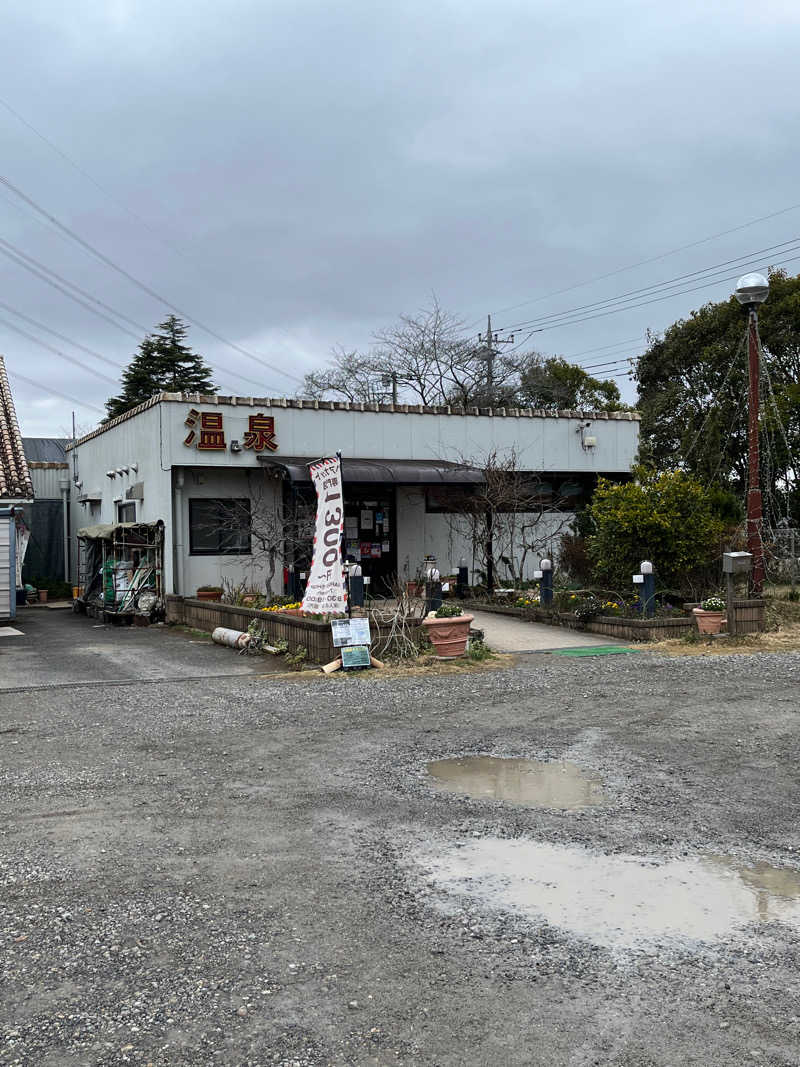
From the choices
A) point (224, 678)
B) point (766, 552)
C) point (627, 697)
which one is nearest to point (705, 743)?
point (627, 697)

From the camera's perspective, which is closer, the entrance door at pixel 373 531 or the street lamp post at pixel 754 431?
the street lamp post at pixel 754 431

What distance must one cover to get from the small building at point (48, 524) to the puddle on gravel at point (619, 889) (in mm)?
24703

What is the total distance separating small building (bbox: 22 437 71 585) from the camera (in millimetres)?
27625

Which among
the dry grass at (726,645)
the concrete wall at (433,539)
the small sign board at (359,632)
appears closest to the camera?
the small sign board at (359,632)

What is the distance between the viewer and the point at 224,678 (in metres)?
11.2

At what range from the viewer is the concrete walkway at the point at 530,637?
13188 millimetres

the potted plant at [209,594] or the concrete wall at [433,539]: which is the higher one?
the concrete wall at [433,539]

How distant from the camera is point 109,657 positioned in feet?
43.8

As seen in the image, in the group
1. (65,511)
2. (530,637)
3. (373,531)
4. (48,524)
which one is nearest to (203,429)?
(373,531)

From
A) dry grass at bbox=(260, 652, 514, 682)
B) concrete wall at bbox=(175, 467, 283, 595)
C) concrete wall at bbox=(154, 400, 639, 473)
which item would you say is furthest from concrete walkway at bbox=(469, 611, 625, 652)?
concrete wall at bbox=(154, 400, 639, 473)

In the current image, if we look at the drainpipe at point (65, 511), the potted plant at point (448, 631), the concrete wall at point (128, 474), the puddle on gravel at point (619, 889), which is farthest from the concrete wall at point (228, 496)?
the puddle on gravel at point (619, 889)

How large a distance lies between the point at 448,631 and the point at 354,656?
1.31 m

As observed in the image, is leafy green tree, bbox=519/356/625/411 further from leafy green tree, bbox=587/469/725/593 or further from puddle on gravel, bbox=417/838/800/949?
puddle on gravel, bbox=417/838/800/949

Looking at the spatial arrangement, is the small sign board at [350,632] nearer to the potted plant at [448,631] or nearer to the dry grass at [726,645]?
the potted plant at [448,631]
